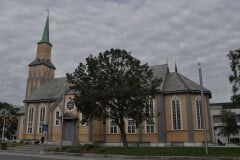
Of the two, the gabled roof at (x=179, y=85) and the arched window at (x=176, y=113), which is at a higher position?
the gabled roof at (x=179, y=85)

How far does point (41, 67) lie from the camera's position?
55906mm

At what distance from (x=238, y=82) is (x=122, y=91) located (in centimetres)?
1109

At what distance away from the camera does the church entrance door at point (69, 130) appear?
40.5 meters

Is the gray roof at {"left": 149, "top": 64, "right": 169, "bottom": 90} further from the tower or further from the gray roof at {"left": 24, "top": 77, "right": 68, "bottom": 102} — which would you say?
the tower

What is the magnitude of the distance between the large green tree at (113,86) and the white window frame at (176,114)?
892cm

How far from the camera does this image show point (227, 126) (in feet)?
182

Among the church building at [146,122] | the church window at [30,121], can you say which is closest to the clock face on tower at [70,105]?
the church building at [146,122]

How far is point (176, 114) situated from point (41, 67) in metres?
32.1

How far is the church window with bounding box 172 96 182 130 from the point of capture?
121ft

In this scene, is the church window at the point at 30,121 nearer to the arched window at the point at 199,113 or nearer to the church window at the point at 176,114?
the church window at the point at 176,114

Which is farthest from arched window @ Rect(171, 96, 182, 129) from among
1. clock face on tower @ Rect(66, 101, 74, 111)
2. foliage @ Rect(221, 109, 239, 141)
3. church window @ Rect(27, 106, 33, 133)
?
church window @ Rect(27, 106, 33, 133)

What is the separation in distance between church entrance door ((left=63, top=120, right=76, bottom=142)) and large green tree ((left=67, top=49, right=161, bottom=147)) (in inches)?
477

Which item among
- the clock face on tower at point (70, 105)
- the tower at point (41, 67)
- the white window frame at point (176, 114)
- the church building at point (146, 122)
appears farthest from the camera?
the tower at point (41, 67)

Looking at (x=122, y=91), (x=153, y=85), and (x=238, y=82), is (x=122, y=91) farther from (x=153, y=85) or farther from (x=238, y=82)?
(x=238, y=82)
